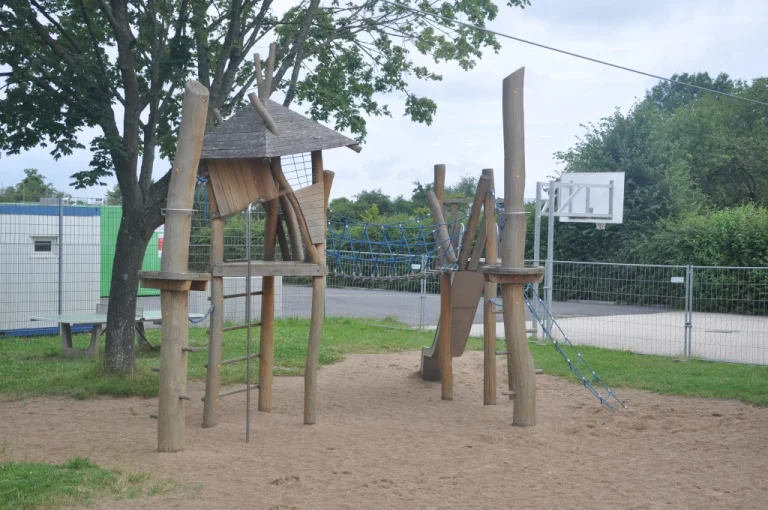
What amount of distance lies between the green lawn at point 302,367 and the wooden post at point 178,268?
2.77 m

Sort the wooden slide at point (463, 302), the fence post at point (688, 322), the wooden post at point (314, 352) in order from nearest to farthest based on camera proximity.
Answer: the wooden post at point (314, 352)
the wooden slide at point (463, 302)
the fence post at point (688, 322)

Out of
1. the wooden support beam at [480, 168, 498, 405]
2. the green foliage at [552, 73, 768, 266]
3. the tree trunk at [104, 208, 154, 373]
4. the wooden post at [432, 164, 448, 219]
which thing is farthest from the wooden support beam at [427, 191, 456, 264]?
the green foliage at [552, 73, 768, 266]

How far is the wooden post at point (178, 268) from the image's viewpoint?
22.3ft

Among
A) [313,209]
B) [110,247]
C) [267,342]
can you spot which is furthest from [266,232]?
[110,247]

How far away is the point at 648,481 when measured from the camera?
6.03 m

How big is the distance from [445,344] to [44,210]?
9277 mm

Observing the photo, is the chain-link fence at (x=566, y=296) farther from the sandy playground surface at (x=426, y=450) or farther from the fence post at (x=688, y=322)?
the sandy playground surface at (x=426, y=450)

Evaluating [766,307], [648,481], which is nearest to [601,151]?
[766,307]

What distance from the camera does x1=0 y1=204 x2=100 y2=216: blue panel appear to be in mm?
15156

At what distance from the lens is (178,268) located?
684cm

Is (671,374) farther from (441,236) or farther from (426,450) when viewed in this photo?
(426,450)

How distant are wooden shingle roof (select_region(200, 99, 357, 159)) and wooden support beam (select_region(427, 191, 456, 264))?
2234mm

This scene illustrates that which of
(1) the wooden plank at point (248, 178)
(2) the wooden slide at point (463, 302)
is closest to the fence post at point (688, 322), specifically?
(2) the wooden slide at point (463, 302)

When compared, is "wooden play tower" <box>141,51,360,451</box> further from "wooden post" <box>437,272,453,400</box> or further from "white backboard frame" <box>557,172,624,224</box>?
"white backboard frame" <box>557,172,624,224</box>
